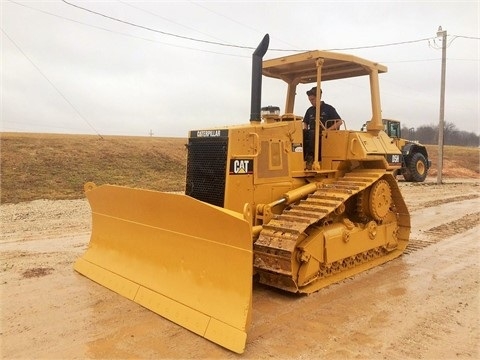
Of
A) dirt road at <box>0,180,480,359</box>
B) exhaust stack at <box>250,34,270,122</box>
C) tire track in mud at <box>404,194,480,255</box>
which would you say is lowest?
dirt road at <box>0,180,480,359</box>

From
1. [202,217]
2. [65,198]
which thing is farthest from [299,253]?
[65,198]

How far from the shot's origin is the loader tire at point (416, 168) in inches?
899

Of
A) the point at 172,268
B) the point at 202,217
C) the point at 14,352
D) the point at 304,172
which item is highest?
the point at 304,172

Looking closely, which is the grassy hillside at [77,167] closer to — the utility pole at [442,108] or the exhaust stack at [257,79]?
the exhaust stack at [257,79]

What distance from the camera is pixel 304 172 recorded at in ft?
21.4

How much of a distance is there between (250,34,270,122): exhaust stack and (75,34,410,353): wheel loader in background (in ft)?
0.05

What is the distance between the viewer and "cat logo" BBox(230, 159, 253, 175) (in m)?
5.57

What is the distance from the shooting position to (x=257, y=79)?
5.84 meters

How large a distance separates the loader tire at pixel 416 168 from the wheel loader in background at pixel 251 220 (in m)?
16.5

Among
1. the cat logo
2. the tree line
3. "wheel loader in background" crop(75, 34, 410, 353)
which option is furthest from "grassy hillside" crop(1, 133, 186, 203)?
the tree line

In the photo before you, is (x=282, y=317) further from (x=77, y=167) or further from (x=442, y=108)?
(x=442, y=108)

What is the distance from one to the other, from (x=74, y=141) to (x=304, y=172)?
64.0 ft

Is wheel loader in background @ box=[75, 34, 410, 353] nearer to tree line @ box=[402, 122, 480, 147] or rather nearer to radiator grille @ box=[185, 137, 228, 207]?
radiator grille @ box=[185, 137, 228, 207]

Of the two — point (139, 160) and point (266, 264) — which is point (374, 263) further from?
point (139, 160)
